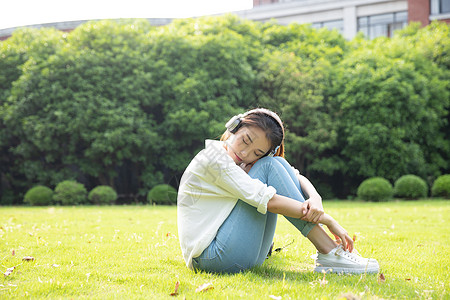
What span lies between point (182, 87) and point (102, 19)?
3.67 m

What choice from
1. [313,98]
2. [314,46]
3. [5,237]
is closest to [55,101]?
[313,98]

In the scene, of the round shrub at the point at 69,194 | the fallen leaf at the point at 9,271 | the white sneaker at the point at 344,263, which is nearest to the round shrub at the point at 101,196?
the round shrub at the point at 69,194

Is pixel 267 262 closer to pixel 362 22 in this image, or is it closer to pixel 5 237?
pixel 5 237

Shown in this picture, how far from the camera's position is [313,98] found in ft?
42.2

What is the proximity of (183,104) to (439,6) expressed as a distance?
56.6ft

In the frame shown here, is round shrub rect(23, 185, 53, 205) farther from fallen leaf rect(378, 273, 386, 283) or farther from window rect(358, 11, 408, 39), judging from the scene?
window rect(358, 11, 408, 39)

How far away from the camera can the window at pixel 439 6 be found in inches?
866

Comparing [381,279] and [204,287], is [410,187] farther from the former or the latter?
[204,287]

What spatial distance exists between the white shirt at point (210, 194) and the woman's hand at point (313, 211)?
0.22m

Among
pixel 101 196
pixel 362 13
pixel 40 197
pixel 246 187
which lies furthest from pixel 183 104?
pixel 362 13

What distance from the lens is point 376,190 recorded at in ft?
38.4

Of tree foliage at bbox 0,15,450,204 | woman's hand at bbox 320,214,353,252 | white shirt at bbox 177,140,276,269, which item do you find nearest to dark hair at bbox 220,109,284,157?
white shirt at bbox 177,140,276,269

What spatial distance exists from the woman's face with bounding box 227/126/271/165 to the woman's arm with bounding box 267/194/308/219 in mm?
341

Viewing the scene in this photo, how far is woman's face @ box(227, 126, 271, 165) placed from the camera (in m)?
2.55
